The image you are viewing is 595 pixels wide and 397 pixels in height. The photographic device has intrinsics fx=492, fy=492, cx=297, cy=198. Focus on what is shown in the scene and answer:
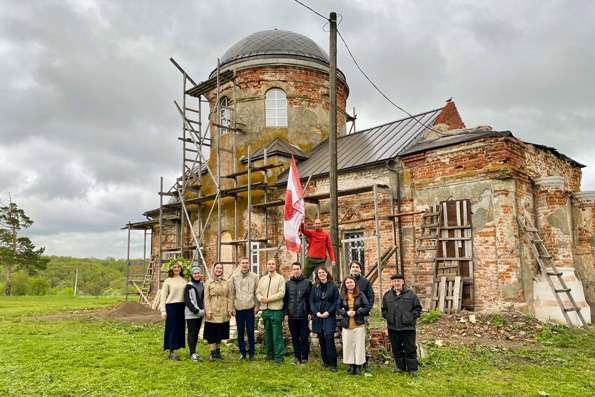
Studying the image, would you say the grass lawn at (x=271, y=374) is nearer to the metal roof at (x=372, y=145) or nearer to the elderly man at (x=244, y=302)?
the elderly man at (x=244, y=302)

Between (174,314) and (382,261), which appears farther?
(382,261)

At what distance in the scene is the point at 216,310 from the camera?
7.79 m

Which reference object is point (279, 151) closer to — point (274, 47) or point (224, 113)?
point (224, 113)

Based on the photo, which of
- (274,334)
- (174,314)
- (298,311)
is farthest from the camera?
(174,314)

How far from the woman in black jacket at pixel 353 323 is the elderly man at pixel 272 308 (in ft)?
3.41

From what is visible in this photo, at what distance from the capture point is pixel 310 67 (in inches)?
783

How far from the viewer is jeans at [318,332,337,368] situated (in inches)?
280

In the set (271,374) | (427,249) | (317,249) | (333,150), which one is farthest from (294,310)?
(427,249)

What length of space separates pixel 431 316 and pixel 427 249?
1977 mm

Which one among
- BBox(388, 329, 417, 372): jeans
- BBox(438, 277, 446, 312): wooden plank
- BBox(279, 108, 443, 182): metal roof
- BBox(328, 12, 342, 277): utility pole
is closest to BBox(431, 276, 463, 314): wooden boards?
BBox(438, 277, 446, 312): wooden plank

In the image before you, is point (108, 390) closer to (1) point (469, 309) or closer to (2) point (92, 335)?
(2) point (92, 335)

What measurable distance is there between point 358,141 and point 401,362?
1122 cm

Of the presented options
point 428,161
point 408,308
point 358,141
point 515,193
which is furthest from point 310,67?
point 408,308

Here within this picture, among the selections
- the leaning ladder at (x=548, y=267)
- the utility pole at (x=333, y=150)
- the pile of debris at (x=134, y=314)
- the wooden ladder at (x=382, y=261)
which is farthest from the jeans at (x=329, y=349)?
the pile of debris at (x=134, y=314)
